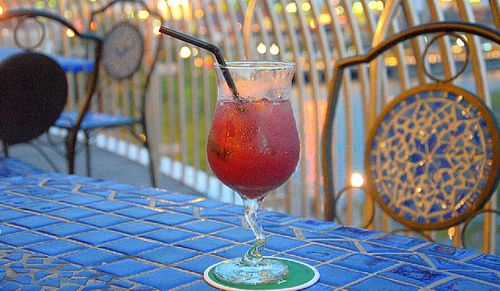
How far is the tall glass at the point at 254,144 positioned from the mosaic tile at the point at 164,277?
5cm

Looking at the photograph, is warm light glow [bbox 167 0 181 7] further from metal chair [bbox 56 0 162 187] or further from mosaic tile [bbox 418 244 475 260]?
mosaic tile [bbox 418 244 475 260]

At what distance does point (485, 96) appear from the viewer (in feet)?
7.36

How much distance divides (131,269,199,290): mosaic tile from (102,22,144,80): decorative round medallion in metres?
2.96

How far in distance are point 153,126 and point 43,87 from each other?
102 inches

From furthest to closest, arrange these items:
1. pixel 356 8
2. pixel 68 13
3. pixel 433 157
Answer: pixel 68 13 → pixel 356 8 → pixel 433 157

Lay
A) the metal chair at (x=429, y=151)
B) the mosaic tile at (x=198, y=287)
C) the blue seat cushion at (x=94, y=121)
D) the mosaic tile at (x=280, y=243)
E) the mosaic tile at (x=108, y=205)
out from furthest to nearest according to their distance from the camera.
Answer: the blue seat cushion at (x=94, y=121), the metal chair at (x=429, y=151), the mosaic tile at (x=108, y=205), the mosaic tile at (x=280, y=243), the mosaic tile at (x=198, y=287)

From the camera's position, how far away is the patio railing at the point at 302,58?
8.10 ft

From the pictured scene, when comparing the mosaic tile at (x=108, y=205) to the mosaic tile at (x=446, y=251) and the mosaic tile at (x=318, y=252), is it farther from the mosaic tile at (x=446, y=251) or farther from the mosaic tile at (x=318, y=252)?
the mosaic tile at (x=446, y=251)

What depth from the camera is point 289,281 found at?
115 centimetres

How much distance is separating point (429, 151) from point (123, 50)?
2532mm

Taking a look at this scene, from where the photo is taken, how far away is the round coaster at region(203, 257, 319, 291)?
3.68 ft

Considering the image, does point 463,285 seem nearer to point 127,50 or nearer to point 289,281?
point 289,281

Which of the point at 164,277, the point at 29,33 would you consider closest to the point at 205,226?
the point at 164,277

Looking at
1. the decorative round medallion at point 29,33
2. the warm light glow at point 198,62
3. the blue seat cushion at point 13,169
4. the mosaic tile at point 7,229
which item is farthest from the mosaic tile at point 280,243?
the decorative round medallion at point 29,33
